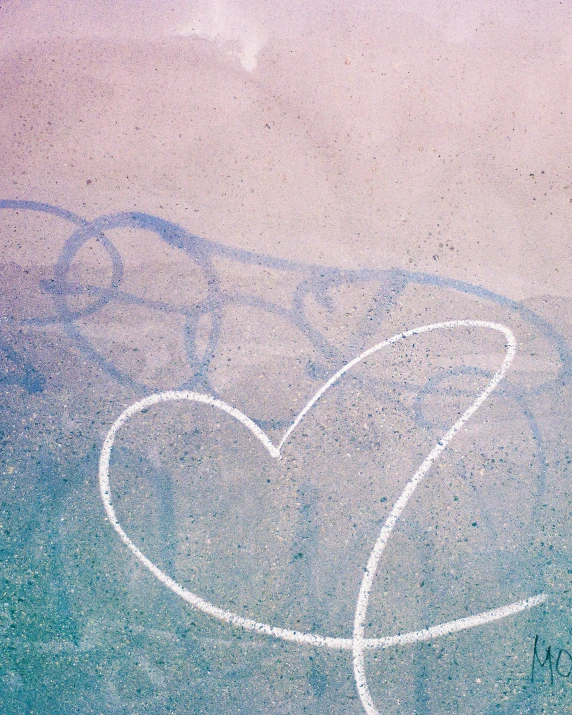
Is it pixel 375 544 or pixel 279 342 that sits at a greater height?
pixel 279 342

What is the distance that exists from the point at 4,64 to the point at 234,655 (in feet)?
13.8

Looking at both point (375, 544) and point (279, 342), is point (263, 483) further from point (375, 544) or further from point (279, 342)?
point (279, 342)

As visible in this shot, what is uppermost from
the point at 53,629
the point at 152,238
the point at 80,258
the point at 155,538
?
the point at 152,238

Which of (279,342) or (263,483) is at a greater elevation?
(279,342)

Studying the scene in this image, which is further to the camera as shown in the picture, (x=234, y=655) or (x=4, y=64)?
(x=4, y=64)

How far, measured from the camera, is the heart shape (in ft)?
8.75

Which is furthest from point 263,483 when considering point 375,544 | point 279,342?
point 279,342

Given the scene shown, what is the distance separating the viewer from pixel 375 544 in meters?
2.71

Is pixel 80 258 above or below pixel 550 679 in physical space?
above

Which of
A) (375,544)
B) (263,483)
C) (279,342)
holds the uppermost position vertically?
(279,342)

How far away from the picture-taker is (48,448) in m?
2.75

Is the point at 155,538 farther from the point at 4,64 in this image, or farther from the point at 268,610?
the point at 4,64

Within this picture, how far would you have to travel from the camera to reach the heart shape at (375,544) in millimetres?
2666

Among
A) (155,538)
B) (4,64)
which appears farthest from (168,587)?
(4,64)
